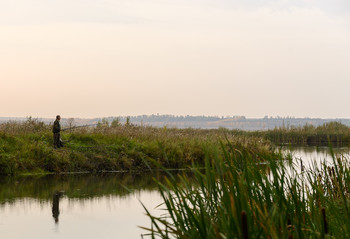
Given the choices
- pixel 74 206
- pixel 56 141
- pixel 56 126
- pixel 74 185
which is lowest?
pixel 74 206

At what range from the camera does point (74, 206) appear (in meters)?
14.9

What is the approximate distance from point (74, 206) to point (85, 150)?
8.88 meters

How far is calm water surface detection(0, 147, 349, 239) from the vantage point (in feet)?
38.6

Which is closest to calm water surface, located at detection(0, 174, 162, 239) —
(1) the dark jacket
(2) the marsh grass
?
(1) the dark jacket

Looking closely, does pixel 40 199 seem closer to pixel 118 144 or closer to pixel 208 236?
pixel 118 144

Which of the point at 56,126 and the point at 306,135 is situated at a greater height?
the point at 56,126

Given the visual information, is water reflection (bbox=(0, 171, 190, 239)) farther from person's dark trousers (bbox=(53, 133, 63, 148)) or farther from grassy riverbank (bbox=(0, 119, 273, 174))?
person's dark trousers (bbox=(53, 133, 63, 148))

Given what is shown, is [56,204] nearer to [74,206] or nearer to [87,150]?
[74,206]

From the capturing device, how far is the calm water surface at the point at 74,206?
38.6 feet

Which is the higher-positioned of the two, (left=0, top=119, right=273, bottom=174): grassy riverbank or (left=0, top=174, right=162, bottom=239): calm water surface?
(left=0, top=119, right=273, bottom=174): grassy riverbank

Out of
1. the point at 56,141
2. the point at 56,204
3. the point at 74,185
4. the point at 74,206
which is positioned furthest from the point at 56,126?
the point at 74,206

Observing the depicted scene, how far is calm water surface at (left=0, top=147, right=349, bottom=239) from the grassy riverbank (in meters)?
1.40

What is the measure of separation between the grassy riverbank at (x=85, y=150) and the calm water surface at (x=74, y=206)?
1.40m

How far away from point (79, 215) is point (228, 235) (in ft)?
34.2
